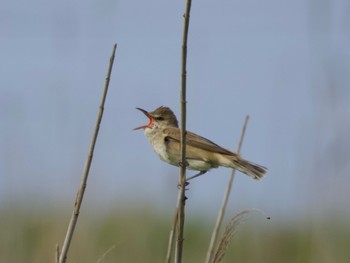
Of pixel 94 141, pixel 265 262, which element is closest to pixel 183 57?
pixel 94 141

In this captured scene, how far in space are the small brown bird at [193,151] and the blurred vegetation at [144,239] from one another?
20.9 inches

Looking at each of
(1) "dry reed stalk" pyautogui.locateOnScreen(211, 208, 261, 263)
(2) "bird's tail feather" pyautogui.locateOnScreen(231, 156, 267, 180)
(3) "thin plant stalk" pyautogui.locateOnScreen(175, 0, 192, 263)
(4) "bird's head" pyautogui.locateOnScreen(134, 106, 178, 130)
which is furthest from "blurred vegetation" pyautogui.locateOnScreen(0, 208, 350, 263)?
(1) "dry reed stalk" pyautogui.locateOnScreen(211, 208, 261, 263)

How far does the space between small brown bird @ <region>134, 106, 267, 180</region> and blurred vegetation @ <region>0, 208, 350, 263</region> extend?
0.53 meters

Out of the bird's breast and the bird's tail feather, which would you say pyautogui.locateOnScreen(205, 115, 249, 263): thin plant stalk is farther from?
the bird's breast

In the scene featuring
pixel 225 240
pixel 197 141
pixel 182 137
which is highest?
pixel 197 141

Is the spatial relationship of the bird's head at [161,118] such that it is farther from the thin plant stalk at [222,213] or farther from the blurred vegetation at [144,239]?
the thin plant stalk at [222,213]

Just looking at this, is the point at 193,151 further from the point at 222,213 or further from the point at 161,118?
the point at 222,213

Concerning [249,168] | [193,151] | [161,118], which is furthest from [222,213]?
[161,118]

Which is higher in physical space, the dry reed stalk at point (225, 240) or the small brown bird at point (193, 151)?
A: the small brown bird at point (193, 151)

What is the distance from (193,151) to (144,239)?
143cm

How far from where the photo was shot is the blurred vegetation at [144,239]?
474 cm

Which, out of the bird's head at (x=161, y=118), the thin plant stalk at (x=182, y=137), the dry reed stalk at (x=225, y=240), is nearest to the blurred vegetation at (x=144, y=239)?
the bird's head at (x=161, y=118)

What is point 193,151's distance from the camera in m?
5.04

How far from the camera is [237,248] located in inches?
296
